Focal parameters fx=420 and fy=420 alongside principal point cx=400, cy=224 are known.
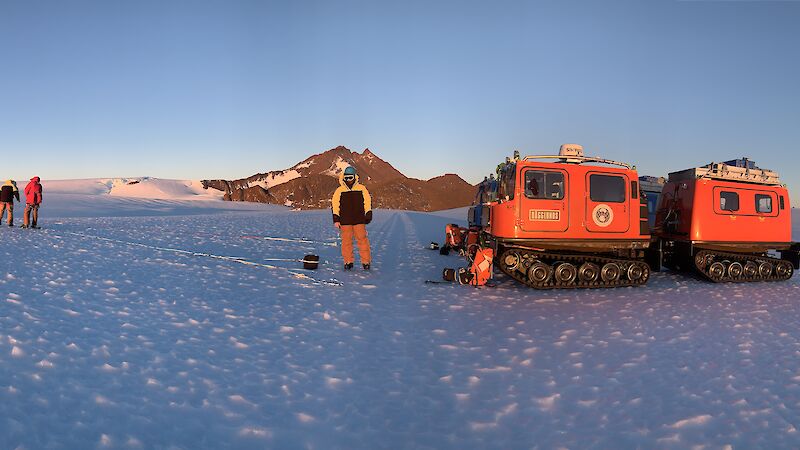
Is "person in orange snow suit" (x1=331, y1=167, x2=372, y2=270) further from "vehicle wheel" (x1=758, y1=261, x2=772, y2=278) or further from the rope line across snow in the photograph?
"vehicle wheel" (x1=758, y1=261, x2=772, y2=278)

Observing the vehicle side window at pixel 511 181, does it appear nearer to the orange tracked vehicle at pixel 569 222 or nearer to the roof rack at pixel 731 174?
the orange tracked vehicle at pixel 569 222

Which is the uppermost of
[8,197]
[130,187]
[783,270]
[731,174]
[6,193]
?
[130,187]

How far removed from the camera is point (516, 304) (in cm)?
685

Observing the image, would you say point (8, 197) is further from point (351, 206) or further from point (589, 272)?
point (589, 272)

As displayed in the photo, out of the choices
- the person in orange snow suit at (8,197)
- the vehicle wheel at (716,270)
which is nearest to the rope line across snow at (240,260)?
the person in orange snow suit at (8,197)

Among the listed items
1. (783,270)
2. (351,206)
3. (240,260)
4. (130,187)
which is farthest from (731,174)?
(130,187)

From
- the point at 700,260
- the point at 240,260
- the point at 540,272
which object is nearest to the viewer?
the point at 540,272

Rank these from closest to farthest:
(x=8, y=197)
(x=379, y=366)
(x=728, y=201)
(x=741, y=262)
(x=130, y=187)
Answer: (x=379, y=366)
(x=728, y=201)
(x=741, y=262)
(x=8, y=197)
(x=130, y=187)

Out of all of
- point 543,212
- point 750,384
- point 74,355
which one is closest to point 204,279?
point 74,355

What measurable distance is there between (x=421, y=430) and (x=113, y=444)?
2.07 metres

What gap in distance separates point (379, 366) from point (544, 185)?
5.52 metres

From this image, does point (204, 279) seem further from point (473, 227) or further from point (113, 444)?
point (473, 227)

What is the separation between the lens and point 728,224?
9.38m

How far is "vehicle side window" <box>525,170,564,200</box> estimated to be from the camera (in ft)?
26.7
